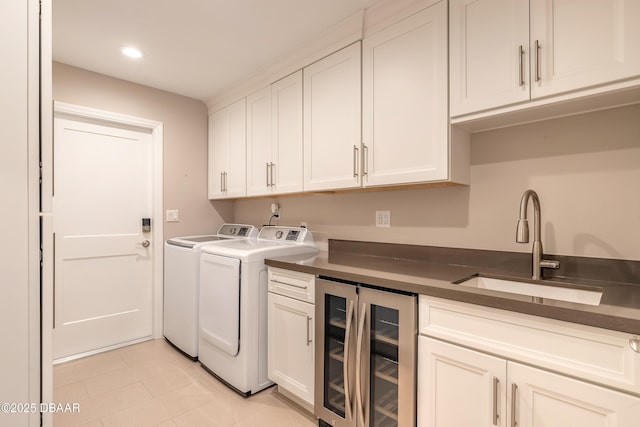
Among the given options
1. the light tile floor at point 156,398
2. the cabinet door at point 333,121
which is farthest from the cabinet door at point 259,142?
the light tile floor at point 156,398

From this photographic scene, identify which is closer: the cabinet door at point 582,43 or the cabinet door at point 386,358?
the cabinet door at point 582,43

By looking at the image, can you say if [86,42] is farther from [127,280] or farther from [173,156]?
[127,280]

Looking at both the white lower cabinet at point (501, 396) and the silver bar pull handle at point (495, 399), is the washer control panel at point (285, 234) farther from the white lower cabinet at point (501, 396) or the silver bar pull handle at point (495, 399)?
the silver bar pull handle at point (495, 399)

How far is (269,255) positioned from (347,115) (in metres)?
1.07

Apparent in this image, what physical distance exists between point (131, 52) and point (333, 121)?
164 cm

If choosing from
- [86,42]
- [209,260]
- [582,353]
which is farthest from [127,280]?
[582,353]

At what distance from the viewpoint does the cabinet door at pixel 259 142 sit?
105 inches

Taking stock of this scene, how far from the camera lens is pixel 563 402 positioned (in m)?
1.03

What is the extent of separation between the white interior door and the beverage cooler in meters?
2.14

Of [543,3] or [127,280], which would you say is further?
[127,280]

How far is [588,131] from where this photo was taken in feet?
4.83

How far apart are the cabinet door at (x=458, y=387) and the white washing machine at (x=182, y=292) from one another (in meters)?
1.87

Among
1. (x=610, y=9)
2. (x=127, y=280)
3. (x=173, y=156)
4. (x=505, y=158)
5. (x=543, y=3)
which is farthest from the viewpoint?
(x=173, y=156)

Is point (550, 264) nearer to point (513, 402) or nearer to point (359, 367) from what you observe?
point (513, 402)
